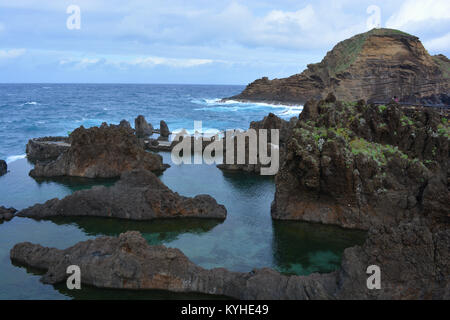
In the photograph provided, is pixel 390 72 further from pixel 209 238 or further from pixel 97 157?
pixel 209 238

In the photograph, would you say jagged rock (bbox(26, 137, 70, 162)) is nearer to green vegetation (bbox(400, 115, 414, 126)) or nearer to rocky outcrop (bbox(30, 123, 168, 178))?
rocky outcrop (bbox(30, 123, 168, 178))

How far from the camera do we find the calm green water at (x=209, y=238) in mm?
19266

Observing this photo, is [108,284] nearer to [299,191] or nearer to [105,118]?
[299,191]

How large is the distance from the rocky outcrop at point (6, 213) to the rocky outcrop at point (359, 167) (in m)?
18.5

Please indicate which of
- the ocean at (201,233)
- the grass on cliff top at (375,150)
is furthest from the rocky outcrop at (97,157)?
the grass on cliff top at (375,150)

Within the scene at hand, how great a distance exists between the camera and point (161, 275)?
18.8 metres

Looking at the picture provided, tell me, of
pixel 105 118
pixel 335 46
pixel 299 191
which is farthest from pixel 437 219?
pixel 335 46

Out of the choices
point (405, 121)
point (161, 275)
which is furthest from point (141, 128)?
point (161, 275)

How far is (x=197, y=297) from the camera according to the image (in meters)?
18.2

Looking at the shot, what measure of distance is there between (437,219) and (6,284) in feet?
74.7

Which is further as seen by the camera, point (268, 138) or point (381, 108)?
point (268, 138)

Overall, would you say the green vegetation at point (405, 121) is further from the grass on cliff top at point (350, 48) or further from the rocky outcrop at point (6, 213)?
the grass on cliff top at point (350, 48)

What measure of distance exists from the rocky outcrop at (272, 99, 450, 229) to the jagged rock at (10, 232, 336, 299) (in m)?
10.2

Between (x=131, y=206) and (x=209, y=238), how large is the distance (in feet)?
A: 21.7
